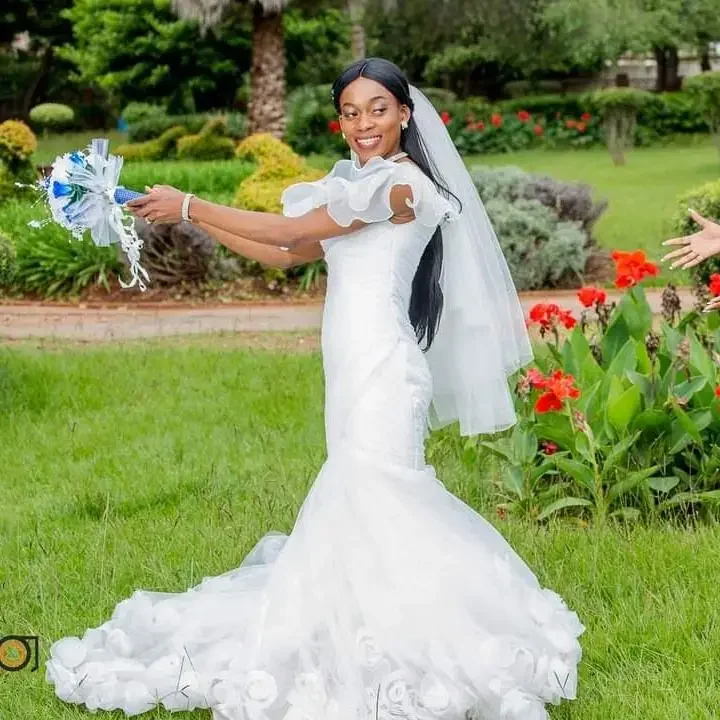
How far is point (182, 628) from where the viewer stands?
379cm

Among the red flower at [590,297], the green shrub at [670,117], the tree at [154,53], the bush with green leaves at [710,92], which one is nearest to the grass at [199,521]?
the red flower at [590,297]

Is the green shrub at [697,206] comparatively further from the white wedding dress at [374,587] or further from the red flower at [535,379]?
the white wedding dress at [374,587]

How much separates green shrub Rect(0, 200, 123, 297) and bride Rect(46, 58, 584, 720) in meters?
8.10

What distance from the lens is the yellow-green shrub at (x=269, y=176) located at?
456 inches

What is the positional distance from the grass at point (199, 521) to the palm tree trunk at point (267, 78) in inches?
534

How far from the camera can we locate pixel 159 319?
10266mm

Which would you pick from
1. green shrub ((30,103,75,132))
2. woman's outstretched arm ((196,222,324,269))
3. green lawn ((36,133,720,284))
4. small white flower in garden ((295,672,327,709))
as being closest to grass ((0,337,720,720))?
small white flower in garden ((295,672,327,709))

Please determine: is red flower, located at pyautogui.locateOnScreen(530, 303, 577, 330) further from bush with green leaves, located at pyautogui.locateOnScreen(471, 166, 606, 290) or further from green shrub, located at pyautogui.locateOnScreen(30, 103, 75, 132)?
green shrub, located at pyautogui.locateOnScreen(30, 103, 75, 132)

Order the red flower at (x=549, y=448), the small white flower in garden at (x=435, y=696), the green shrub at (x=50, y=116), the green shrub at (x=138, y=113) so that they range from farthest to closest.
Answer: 1. the green shrub at (x=50, y=116)
2. the green shrub at (x=138, y=113)
3. the red flower at (x=549, y=448)
4. the small white flower in garden at (x=435, y=696)

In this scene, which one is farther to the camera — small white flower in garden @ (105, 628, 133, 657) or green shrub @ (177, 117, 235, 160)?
green shrub @ (177, 117, 235, 160)

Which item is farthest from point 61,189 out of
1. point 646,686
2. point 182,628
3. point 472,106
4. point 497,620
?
point 472,106

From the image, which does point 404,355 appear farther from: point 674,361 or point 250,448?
point 250,448

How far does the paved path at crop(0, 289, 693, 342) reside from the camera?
9711 millimetres
